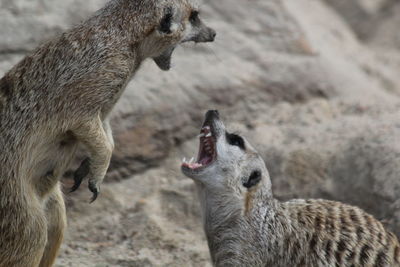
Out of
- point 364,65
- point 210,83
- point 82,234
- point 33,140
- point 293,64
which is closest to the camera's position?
point 33,140

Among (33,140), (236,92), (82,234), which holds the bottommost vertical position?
(82,234)

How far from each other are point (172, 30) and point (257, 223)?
3.46ft

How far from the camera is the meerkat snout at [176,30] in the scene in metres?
4.03

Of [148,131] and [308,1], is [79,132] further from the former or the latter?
[308,1]

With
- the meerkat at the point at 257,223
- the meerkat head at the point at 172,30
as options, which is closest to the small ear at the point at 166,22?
the meerkat head at the point at 172,30

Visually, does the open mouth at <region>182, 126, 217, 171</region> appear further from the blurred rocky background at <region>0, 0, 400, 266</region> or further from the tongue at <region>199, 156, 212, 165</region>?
the blurred rocky background at <region>0, 0, 400, 266</region>

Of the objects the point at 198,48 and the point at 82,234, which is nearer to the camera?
the point at 82,234

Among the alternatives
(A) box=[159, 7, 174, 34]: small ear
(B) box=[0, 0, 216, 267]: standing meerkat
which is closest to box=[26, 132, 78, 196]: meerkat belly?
(B) box=[0, 0, 216, 267]: standing meerkat

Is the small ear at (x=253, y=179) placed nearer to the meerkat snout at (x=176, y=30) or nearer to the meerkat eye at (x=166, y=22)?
the meerkat snout at (x=176, y=30)

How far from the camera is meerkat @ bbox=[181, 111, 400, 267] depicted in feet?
13.0

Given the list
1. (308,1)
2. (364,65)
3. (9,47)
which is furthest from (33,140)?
(308,1)

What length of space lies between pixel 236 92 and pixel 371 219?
2231 mm

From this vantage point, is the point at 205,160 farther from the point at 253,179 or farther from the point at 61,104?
the point at 61,104

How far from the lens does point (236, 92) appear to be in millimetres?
→ 6113
